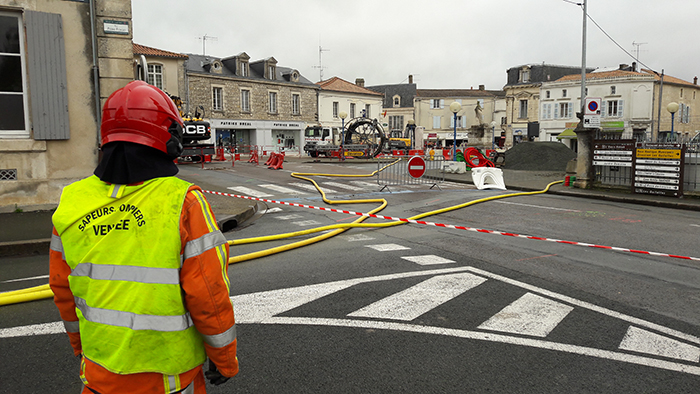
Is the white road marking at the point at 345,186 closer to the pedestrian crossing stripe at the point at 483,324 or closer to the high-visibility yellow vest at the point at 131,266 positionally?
the pedestrian crossing stripe at the point at 483,324

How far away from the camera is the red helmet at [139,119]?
194 cm

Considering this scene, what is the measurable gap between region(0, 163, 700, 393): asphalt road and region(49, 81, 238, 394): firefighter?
1.34 m

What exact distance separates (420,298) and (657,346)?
6.67ft

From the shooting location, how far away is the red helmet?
194cm

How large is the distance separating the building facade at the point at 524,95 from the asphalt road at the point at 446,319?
5833 centimetres

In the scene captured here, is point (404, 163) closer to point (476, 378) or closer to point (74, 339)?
point (476, 378)

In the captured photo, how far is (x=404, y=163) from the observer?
18203 millimetres

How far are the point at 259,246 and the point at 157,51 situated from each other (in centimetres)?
3820

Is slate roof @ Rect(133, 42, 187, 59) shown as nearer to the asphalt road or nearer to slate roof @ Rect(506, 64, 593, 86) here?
the asphalt road

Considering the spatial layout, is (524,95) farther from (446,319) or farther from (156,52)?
(446,319)

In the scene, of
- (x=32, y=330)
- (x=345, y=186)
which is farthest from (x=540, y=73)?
(x=32, y=330)

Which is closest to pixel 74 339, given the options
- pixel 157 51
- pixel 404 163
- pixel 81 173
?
pixel 81 173

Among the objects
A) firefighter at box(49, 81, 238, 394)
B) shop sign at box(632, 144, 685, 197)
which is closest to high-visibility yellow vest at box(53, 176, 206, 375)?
Answer: firefighter at box(49, 81, 238, 394)

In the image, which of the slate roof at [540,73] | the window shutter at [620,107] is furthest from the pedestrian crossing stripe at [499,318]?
the slate roof at [540,73]
